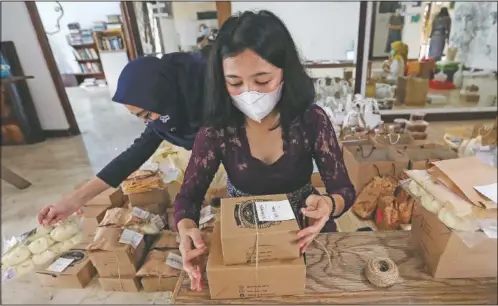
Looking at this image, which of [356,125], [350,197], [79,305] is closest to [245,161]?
[350,197]

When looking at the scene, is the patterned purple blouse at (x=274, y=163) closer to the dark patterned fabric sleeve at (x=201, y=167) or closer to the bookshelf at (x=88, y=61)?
the dark patterned fabric sleeve at (x=201, y=167)

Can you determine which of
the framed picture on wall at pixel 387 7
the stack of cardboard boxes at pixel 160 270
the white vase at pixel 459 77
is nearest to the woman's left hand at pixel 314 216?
the stack of cardboard boxes at pixel 160 270

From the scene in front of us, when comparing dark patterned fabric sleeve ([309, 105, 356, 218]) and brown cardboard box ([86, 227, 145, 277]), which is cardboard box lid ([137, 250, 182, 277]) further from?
dark patterned fabric sleeve ([309, 105, 356, 218])

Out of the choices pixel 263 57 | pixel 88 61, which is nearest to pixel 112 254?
pixel 263 57

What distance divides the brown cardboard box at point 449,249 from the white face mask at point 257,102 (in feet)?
1.29

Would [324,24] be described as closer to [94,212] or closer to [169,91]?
[169,91]

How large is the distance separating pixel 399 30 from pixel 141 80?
236 cm

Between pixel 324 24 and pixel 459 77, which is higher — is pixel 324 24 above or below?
above

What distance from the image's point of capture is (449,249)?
50cm

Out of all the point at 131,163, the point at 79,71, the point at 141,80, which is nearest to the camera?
the point at 141,80

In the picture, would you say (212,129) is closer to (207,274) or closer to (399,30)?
(207,274)

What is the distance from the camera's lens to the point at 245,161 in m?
0.82

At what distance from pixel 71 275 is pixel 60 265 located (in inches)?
3.8

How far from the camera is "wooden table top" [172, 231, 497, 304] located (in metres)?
0.51
